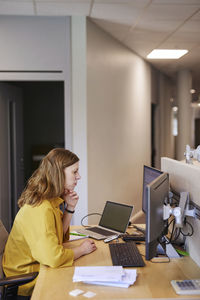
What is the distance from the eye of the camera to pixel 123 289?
1.65 metres

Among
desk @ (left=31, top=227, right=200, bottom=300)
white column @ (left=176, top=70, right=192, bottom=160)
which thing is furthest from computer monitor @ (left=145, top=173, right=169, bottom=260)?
white column @ (left=176, top=70, right=192, bottom=160)

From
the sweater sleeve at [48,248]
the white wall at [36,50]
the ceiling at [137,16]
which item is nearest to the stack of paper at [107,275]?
the sweater sleeve at [48,248]

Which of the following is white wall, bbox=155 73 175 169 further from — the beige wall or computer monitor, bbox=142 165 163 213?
computer monitor, bbox=142 165 163 213

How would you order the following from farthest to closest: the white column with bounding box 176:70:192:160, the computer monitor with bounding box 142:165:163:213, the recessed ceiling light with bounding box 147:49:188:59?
the white column with bounding box 176:70:192:160 < the recessed ceiling light with bounding box 147:49:188:59 < the computer monitor with bounding box 142:165:163:213

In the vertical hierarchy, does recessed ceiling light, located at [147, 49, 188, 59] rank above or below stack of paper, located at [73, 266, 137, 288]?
above

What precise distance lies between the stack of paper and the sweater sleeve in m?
0.12

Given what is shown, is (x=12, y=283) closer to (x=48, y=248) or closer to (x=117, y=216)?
(x=48, y=248)

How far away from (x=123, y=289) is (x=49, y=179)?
0.77m

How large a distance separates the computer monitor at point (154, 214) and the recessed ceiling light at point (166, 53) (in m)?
4.76

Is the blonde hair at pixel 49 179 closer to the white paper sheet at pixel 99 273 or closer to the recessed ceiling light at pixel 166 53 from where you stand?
the white paper sheet at pixel 99 273

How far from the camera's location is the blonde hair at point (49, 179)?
2.06m

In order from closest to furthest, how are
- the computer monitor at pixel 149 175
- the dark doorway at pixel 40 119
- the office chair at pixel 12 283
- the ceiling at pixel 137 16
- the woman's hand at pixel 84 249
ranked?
the office chair at pixel 12 283 < the woman's hand at pixel 84 249 < the computer monitor at pixel 149 175 < the ceiling at pixel 137 16 < the dark doorway at pixel 40 119

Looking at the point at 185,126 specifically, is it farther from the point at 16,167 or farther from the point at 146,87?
Answer: the point at 16,167

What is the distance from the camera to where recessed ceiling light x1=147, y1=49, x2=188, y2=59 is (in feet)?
20.6
